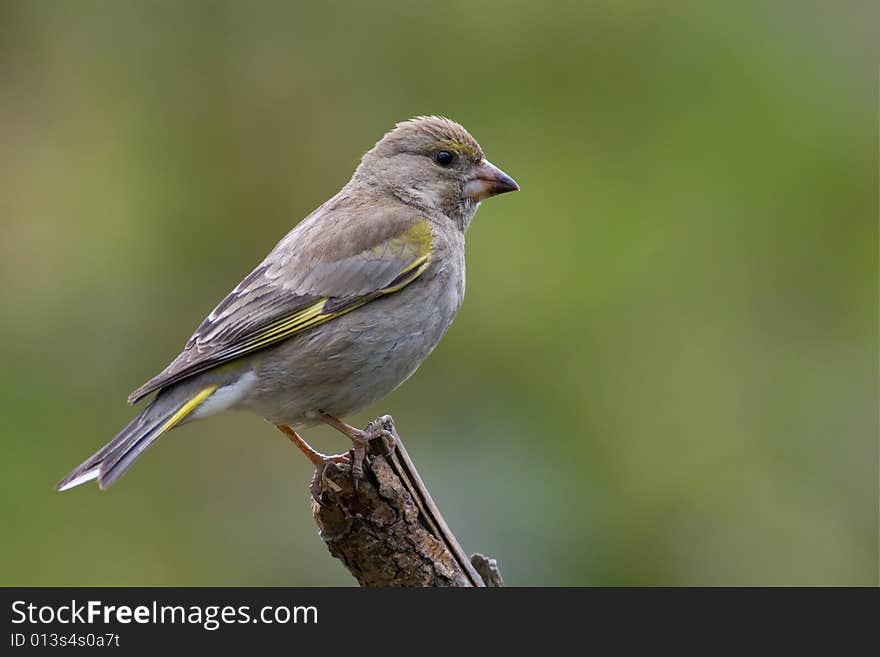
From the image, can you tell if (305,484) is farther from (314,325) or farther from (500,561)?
(314,325)

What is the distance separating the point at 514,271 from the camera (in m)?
7.54

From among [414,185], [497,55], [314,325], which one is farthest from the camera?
[497,55]

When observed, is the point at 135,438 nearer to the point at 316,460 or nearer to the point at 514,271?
the point at 316,460

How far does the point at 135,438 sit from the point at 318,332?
0.91 metres

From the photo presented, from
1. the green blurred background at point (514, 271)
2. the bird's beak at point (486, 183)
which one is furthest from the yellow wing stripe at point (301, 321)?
the green blurred background at point (514, 271)

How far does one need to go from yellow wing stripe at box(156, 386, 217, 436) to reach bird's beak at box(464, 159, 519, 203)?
177 centimetres

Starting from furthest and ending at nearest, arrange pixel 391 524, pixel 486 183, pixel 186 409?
1. pixel 486 183
2. pixel 186 409
3. pixel 391 524

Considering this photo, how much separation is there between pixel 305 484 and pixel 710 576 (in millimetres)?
2235

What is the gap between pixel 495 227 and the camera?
25.5ft

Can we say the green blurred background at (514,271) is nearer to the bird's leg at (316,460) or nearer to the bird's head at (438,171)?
the bird's head at (438,171)

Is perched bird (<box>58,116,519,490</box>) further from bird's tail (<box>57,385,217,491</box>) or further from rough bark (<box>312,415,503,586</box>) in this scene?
rough bark (<box>312,415,503,586</box>)

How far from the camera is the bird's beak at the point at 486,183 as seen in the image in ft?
22.0

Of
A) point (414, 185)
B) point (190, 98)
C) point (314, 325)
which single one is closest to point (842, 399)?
point (414, 185)

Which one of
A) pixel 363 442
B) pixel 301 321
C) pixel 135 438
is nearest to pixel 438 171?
pixel 301 321
